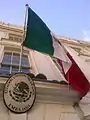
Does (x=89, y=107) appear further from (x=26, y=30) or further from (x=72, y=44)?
(x=72, y=44)

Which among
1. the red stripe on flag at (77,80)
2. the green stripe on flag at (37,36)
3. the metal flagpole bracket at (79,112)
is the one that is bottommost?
the metal flagpole bracket at (79,112)

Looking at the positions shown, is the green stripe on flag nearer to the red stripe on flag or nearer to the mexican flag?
the mexican flag

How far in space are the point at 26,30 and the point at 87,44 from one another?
18.4 ft

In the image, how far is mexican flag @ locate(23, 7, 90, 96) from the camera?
686 cm

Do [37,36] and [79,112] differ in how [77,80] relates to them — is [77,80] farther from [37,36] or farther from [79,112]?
[37,36]

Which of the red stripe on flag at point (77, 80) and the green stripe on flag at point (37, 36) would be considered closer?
the red stripe on flag at point (77, 80)

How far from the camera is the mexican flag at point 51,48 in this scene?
6859mm

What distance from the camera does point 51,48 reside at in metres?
6.98

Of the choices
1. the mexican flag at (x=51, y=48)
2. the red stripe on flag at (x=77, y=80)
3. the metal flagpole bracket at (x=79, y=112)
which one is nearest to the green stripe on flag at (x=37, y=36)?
the mexican flag at (x=51, y=48)

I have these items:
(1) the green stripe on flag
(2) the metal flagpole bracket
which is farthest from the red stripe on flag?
(1) the green stripe on flag

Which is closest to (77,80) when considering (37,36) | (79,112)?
(79,112)

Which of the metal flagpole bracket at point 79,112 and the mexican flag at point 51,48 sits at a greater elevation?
the mexican flag at point 51,48

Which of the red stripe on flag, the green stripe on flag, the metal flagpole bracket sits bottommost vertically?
the metal flagpole bracket

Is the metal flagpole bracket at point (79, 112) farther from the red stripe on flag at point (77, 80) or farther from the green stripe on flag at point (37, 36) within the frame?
the green stripe on flag at point (37, 36)
